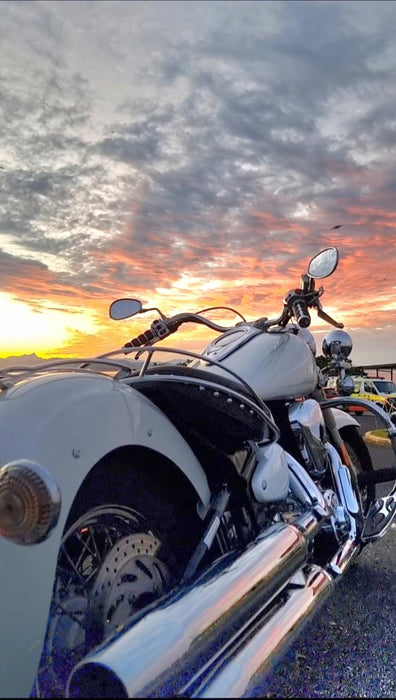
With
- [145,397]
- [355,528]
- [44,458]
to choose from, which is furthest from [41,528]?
[355,528]

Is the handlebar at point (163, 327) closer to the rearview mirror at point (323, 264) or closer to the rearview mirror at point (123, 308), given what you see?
the rearview mirror at point (123, 308)

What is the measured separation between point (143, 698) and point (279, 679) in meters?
1.30

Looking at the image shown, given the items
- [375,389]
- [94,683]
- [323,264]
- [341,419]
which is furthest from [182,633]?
[375,389]

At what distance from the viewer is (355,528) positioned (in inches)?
Answer: 112

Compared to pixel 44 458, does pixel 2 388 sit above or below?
above

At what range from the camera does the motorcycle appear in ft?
4.20

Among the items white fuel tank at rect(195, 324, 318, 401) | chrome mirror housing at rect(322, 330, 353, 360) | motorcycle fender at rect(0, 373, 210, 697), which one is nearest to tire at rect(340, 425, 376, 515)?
chrome mirror housing at rect(322, 330, 353, 360)

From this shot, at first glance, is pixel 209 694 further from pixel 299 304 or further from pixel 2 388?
pixel 299 304

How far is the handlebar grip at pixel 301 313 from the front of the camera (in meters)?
3.07

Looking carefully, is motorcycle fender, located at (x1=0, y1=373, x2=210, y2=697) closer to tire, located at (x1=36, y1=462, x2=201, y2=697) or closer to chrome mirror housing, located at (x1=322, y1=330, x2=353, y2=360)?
tire, located at (x1=36, y1=462, x2=201, y2=697)

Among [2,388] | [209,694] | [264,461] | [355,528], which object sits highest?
[2,388]

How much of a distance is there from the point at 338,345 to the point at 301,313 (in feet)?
2.10

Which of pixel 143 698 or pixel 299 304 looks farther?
pixel 299 304

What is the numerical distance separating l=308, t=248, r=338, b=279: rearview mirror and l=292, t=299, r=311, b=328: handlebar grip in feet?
0.59
